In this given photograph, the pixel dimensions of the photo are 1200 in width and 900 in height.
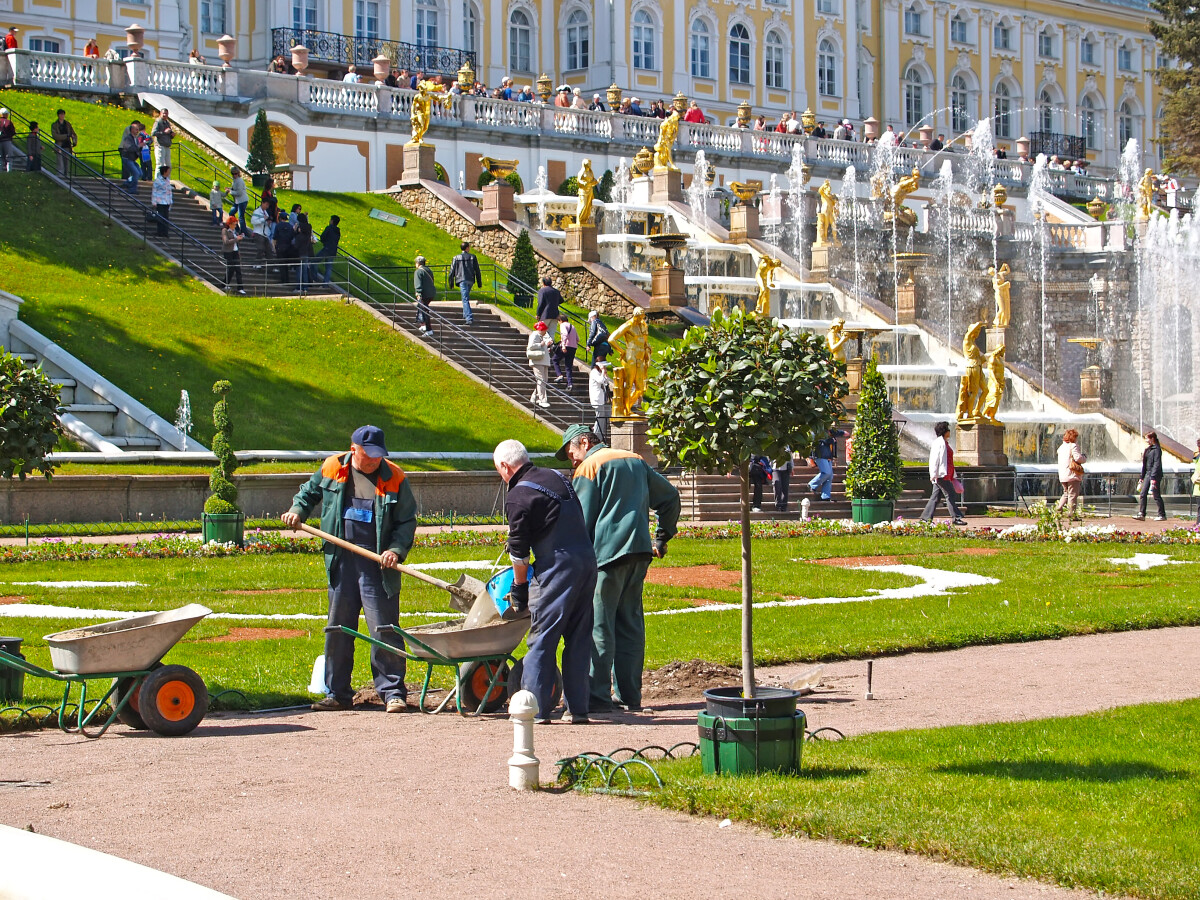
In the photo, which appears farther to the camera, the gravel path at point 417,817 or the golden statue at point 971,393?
the golden statue at point 971,393

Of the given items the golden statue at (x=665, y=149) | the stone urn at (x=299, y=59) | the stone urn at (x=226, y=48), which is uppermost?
the stone urn at (x=226, y=48)

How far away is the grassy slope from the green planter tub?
5101 mm

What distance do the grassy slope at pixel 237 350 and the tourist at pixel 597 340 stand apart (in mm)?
3152

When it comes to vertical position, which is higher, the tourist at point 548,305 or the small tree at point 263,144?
the small tree at point 263,144

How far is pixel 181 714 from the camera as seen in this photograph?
365 inches

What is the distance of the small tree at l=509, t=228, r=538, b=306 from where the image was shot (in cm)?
3678

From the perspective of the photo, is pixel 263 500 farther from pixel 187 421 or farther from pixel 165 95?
pixel 165 95

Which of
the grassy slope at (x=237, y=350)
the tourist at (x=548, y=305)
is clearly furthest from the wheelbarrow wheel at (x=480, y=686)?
the tourist at (x=548, y=305)

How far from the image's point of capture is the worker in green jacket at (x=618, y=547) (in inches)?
405

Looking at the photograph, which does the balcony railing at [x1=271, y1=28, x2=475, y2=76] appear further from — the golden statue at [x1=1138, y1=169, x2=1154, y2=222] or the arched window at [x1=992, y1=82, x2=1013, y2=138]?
the arched window at [x1=992, y1=82, x2=1013, y2=138]

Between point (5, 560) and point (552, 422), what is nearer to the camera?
point (5, 560)

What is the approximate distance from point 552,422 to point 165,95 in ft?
59.1

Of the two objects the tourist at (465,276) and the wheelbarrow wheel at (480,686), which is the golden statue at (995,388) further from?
the wheelbarrow wheel at (480,686)

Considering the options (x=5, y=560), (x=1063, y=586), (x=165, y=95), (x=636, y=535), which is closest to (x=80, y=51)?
(x=165, y=95)
